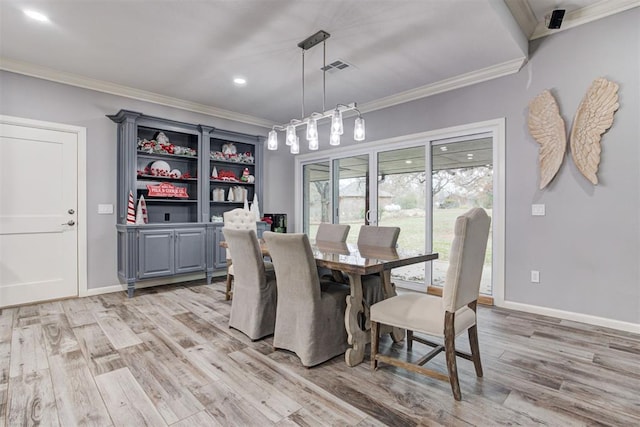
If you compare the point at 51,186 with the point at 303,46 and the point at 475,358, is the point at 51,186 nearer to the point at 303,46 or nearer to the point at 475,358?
the point at 303,46

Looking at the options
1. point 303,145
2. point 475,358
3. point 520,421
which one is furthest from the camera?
point 303,145

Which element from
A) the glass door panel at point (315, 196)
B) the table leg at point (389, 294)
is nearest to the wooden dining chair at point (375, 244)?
the table leg at point (389, 294)

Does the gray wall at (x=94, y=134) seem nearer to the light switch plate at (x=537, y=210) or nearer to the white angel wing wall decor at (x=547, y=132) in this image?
the white angel wing wall decor at (x=547, y=132)

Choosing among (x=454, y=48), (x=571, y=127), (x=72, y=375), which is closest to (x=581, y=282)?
(x=571, y=127)

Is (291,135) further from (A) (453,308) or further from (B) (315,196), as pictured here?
(B) (315,196)

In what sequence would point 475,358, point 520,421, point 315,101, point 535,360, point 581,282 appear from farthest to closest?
1. point 315,101
2. point 581,282
3. point 535,360
4. point 475,358
5. point 520,421

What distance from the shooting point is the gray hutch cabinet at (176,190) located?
4.04 meters

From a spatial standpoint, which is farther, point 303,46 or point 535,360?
point 303,46

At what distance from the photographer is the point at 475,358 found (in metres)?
2.02

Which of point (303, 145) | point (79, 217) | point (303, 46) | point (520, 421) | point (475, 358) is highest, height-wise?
point (303, 46)

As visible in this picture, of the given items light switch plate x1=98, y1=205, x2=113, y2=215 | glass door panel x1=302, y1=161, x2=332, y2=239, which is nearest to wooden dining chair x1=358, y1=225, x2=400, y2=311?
glass door panel x1=302, y1=161, x2=332, y2=239

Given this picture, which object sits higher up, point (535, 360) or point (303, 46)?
point (303, 46)

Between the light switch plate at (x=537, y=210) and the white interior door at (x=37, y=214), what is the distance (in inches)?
204

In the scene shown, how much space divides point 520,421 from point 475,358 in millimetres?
418
